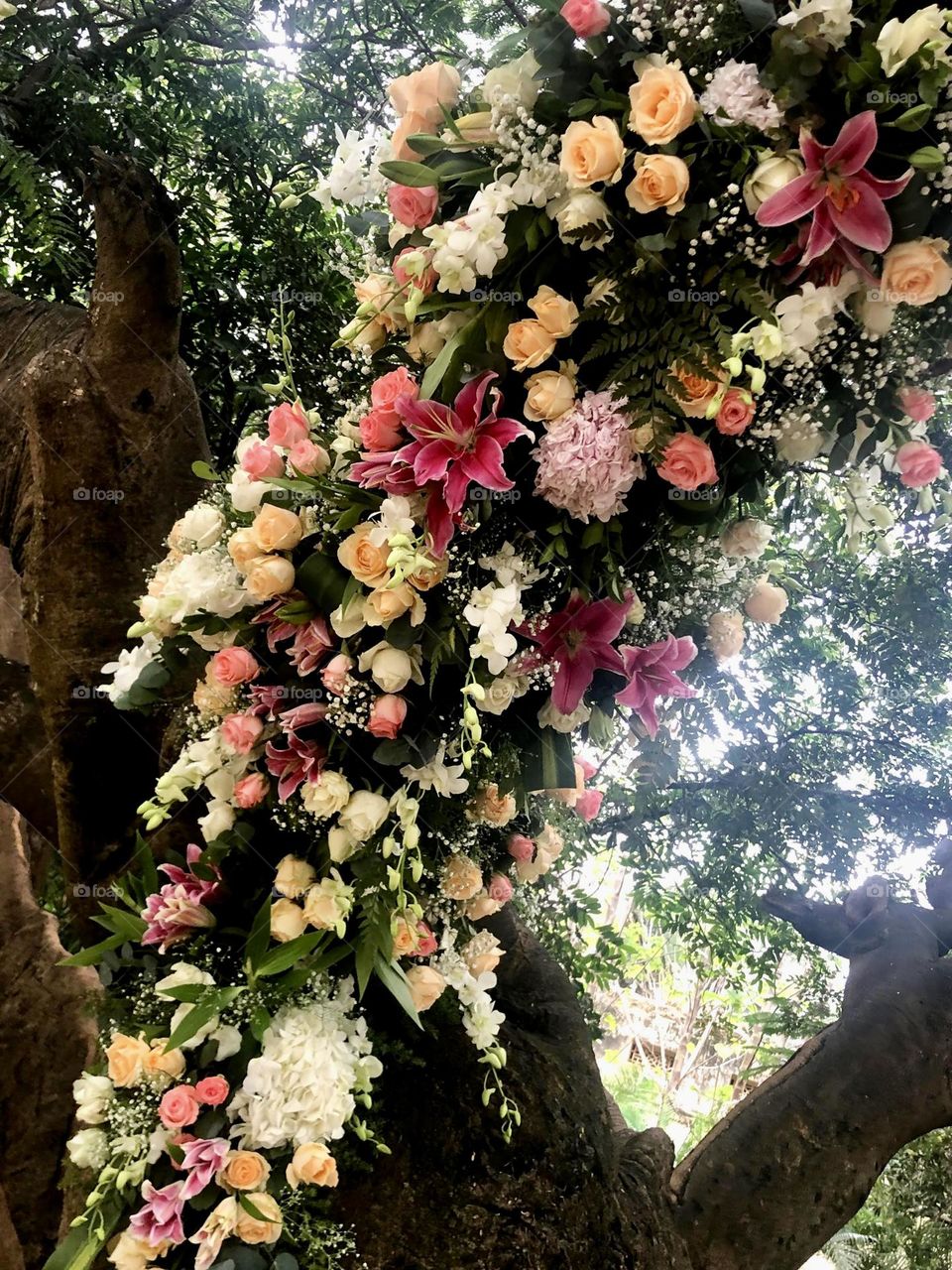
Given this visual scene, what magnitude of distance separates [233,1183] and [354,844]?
45 centimetres

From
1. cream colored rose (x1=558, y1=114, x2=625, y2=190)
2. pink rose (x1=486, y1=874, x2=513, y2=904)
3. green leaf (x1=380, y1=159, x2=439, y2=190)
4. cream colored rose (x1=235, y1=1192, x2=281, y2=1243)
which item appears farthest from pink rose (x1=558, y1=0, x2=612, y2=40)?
cream colored rose (x1=235, y1=1192, x2=281, y2=1243)

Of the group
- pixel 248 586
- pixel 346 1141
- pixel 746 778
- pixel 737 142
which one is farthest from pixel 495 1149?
pixel 746 778

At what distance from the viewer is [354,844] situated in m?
1.23

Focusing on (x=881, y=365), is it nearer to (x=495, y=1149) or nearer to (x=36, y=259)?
(x=495, y=1149)

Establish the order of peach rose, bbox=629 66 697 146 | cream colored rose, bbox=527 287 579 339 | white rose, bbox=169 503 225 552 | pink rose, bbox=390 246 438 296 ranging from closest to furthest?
peach rose, bbox=629 66 697 146, cream colored rose, bbox=527 287 579 339, pink rose, bbox=390 246 438 296, white rose, bbox=169 503 225 552

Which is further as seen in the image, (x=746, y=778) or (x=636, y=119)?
(x=746, y=778)

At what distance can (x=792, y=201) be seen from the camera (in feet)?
3.21

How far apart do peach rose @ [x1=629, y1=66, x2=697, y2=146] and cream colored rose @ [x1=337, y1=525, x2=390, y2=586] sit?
0.59m

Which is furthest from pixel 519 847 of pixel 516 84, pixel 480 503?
pixel 516 84

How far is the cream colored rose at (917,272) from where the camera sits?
988 millimetres

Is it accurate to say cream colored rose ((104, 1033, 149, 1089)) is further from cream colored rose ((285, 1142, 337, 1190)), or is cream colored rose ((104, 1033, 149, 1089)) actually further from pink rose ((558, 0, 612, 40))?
pink rose ((558, 0, 612, 40))

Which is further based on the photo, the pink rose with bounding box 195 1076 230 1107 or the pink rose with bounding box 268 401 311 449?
the pink rose with bounding box 268 401 311 449

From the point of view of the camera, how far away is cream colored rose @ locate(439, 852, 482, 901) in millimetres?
1416

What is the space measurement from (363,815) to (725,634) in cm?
69
